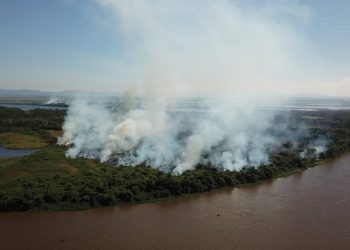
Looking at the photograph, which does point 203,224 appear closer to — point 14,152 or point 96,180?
point 96,180

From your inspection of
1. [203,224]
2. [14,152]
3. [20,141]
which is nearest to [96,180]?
[203,224]

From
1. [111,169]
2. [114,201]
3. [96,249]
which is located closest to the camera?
[96,249]

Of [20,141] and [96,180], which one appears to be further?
[20,141]

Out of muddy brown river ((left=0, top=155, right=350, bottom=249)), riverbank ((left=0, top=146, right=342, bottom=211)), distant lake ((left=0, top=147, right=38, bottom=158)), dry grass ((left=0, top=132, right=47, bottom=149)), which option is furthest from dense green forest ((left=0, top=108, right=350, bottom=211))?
dry grass ((left=0, top=132, right=47, bottom=149))

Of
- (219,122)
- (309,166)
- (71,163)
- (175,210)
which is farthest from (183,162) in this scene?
(219,122)

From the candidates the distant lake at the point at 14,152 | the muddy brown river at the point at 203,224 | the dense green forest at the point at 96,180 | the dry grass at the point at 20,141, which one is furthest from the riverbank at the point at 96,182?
the dry grass at the point at 20,141

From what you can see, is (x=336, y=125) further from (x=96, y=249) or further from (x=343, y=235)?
(x=96, y=249)
